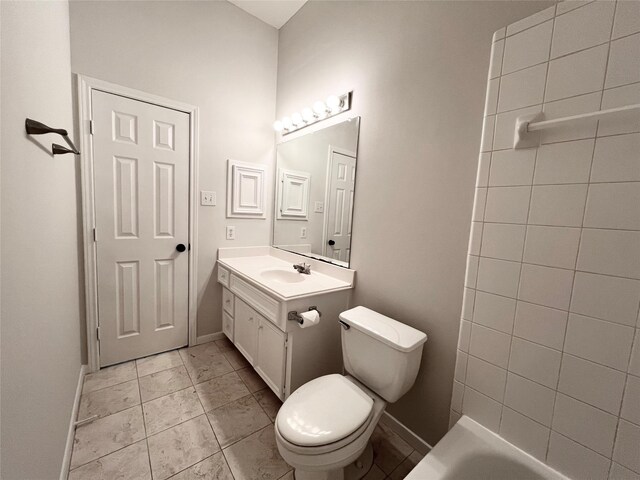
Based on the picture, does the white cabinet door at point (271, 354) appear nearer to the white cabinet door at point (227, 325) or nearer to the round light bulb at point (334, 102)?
the white cabinet door at point (227, 325)

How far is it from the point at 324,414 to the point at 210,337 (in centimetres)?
160

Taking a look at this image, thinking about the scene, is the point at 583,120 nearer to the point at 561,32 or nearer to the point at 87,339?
the point at 561,32

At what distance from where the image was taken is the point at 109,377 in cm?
175

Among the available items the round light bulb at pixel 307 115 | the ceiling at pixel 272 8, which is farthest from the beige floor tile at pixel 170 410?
the ceiling at pixel 272 8

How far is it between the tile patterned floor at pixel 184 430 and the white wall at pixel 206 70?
589mm

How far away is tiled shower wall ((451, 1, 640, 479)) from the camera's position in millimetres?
732

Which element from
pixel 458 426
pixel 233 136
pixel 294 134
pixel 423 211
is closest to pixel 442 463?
pixel 458 426

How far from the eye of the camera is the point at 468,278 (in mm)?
1062

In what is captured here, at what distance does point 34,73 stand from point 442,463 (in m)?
1.85

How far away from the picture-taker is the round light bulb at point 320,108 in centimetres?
176

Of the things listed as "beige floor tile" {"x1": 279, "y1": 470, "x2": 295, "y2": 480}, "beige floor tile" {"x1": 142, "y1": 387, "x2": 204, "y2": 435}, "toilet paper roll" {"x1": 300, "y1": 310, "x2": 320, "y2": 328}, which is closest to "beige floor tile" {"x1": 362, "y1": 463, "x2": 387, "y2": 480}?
"beige floor tile" {"x1": 279, "y1": 470, "x2": 295, "y2": 480}

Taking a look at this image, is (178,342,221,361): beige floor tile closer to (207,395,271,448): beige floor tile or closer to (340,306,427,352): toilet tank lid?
(207,395,271,448): beige floor tile

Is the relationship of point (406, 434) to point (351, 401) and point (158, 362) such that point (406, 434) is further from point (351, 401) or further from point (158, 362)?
point (158, 362)

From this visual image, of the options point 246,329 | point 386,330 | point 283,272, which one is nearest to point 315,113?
point 283,272
